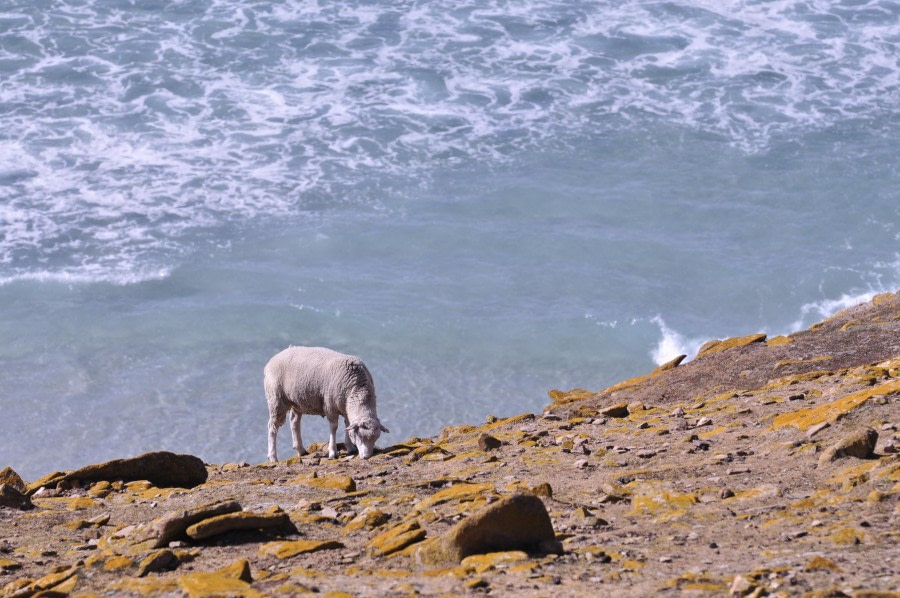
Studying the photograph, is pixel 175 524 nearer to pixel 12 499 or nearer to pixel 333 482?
pixel 333 482

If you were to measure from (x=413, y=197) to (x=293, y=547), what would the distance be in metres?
27.0

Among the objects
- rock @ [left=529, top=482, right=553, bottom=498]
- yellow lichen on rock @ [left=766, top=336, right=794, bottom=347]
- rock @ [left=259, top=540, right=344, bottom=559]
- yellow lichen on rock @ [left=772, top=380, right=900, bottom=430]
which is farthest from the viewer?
yellow lichen on rock @ [left=766, top=336, right=794, bottom=347]

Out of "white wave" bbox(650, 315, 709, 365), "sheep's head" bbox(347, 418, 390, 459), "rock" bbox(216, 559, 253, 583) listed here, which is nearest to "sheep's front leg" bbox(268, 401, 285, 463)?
"sheep's head" bbox(347, 418, 390, 459)

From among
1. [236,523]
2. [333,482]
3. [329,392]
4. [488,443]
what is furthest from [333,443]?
[236,523]

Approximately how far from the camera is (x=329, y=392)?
639 inches

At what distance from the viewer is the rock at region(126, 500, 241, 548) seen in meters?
9.83

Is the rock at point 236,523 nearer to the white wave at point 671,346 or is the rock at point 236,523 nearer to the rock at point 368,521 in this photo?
the rock at point 368,521

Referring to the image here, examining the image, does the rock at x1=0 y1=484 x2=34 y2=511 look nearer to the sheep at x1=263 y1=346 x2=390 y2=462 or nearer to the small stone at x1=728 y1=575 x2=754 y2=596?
the sheep at x1=263 y1=346 x2=390 y2=462

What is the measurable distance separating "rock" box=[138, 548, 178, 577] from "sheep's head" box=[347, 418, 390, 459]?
20.0 ft

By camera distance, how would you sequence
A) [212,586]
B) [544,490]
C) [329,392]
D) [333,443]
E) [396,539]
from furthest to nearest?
[329,392]
[333,443]
[544,490]
[396,539]
[212,586]

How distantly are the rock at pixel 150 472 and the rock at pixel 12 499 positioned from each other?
4.49 feet

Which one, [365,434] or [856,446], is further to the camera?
[365,434]

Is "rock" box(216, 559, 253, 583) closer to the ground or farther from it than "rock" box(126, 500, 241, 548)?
farther from it

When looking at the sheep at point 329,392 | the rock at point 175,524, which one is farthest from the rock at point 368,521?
the sheep at point 329,392
